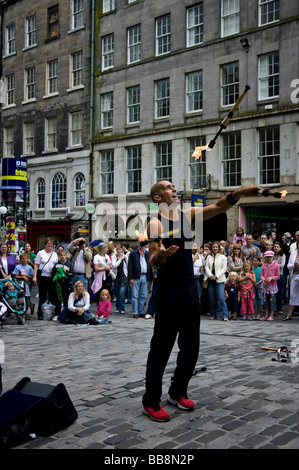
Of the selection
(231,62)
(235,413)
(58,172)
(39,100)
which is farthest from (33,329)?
(39,100)

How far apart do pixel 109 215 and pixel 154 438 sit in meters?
24.3

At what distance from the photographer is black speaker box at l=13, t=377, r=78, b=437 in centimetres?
402

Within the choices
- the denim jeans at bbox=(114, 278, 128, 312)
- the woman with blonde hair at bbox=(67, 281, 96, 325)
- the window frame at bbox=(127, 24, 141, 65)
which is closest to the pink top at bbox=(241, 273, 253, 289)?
the denim jeans at bbox=(114, 278, 128, 312)

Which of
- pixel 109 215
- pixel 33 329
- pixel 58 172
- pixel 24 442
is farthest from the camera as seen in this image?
pixel 58 172

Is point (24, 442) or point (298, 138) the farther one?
point (298, 138)

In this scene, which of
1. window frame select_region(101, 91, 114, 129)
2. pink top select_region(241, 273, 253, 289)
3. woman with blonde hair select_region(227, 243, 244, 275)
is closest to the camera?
pink top select_region(241, 273, 253, 289)

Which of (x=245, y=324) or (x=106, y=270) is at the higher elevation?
(x=106, y=270)

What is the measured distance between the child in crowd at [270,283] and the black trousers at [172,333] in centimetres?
761

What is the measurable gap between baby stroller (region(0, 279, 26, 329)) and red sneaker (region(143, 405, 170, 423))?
7.13 m

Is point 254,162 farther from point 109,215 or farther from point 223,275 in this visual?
point 223,275

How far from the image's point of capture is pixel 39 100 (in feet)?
106

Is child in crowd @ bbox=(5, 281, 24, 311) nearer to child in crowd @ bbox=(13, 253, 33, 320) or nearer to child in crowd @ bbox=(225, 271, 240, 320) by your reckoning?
child in crowd @ bbox=(13, 253, 33, 320)

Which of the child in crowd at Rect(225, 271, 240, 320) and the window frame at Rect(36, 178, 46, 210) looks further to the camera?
the window frame at Rect(36, 178, 46, 210)

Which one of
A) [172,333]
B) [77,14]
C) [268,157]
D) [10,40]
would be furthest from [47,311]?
[10,40]
